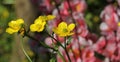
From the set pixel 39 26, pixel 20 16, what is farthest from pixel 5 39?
pixel 39 26

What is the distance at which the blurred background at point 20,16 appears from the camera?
2.97 metres

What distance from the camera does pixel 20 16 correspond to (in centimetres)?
298

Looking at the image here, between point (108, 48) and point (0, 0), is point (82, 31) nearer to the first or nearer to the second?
point (108, 48)

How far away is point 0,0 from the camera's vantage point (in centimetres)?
481

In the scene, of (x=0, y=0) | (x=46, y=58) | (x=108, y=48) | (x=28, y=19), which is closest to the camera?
(x=108, y=48)

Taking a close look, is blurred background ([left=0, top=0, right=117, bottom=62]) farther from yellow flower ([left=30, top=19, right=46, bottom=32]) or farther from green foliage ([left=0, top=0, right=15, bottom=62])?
yellow flower ([left=30, top=19, right=46, bottom=32])

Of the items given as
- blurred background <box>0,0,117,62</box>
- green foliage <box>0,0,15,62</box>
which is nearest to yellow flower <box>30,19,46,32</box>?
blurred background <box>0,0,117,62</box>

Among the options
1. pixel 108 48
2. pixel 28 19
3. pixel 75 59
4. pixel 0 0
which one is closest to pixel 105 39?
pixel 108 48

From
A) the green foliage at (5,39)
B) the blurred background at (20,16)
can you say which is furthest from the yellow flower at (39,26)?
the green foliage at (5,39)

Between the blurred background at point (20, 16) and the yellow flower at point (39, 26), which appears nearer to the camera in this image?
the yellow flower at point (39, 26)

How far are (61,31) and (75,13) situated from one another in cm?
77

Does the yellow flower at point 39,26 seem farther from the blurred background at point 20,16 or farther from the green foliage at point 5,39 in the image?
the green foliage at point 5,39

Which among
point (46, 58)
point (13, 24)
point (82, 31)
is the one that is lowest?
point (46, 58)

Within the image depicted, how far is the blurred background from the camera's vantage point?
297 centimetres
